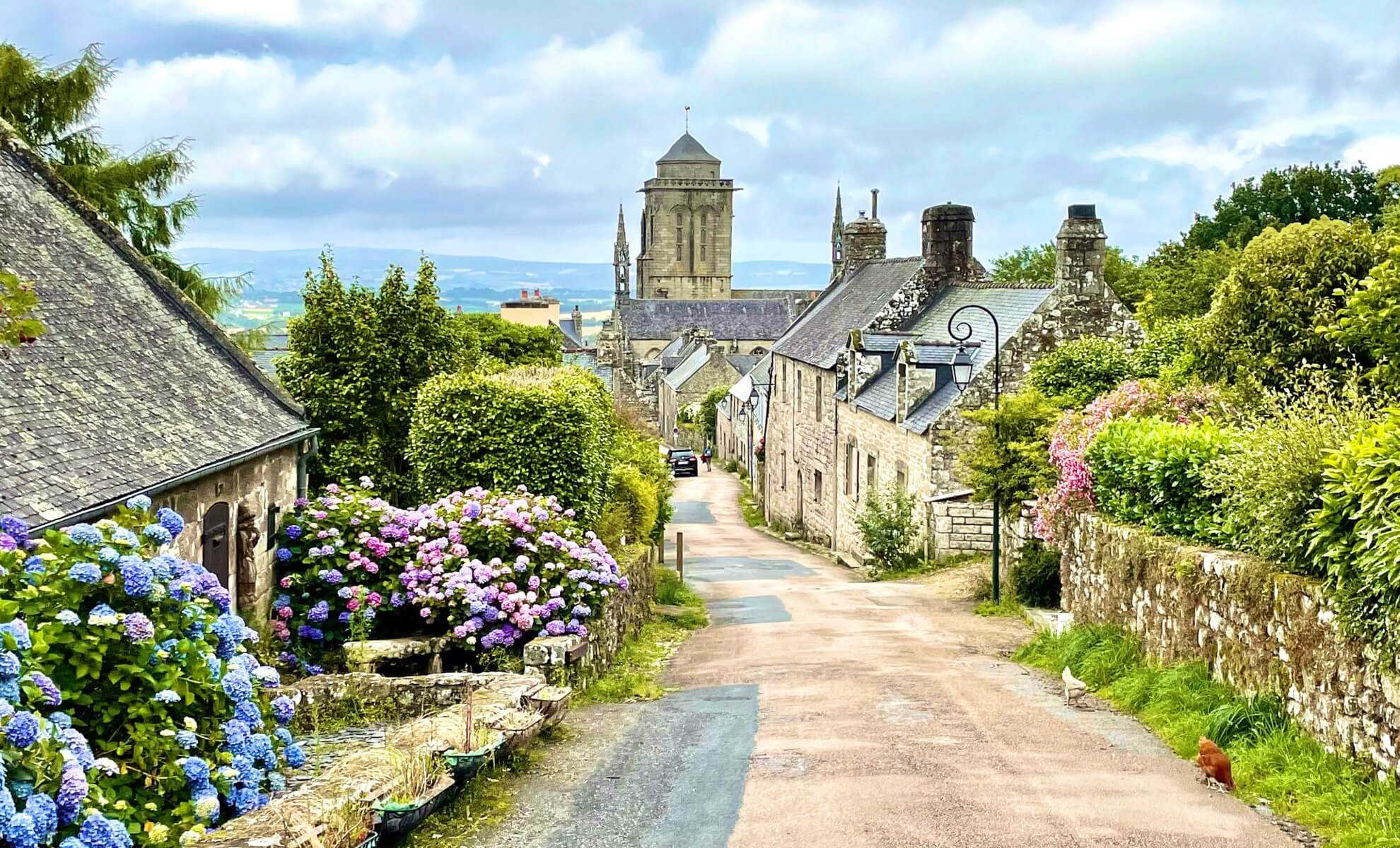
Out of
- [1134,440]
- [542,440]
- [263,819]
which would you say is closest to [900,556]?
[542,440]

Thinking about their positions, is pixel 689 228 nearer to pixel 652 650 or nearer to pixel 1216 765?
pixel 652 650

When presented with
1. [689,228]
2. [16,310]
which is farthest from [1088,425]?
[689,228]

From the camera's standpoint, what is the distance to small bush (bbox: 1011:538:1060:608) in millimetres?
20047

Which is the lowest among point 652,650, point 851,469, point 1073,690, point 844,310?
point 652,650

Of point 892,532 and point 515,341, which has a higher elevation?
point 515,341

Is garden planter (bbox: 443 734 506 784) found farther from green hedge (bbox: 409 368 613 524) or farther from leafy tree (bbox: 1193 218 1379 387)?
leafy tree (bbox: 1193 218 1379 387)

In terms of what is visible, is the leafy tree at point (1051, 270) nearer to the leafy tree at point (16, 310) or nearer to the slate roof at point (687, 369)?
the slate roof at point (687, 369)

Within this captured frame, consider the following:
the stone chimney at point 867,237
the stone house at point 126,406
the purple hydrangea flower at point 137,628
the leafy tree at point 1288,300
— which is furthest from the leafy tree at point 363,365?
the stone chimney at point 867,237

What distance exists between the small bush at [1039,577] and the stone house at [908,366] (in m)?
4.10

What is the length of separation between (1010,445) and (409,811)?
561 inches

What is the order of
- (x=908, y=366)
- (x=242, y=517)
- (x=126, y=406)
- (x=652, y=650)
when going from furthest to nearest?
(x=908, y=366)
(x=652, y=650)
(x=242, y=517)
(x=126, y=406)

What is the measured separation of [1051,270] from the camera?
67.0 metres

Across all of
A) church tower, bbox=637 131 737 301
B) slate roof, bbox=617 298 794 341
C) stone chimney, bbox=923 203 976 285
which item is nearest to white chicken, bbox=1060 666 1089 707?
stone chimney, bbox=923 203 976 285

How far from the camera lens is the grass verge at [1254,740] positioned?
790 centimetres
